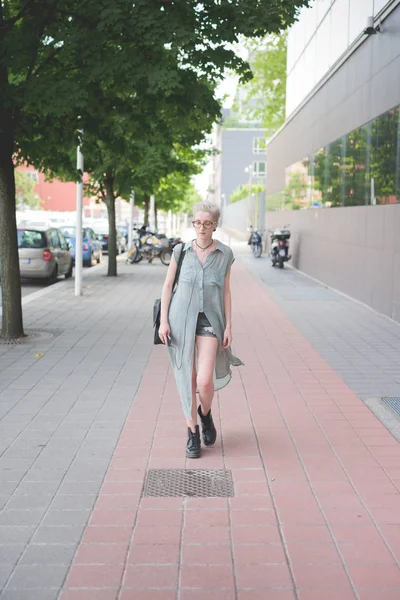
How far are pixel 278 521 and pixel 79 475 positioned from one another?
140cm

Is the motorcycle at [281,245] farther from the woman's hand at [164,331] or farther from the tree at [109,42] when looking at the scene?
the woman's hand at [164,331]

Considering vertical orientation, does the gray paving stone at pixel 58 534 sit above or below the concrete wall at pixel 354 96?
below

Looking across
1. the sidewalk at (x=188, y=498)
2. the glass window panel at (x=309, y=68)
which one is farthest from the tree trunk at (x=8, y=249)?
the glass window panel at (x=309, y=68)

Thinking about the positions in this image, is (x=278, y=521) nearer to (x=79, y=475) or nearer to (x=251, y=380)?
(x=79, y=475)

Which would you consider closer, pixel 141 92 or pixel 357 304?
pixel 141 92

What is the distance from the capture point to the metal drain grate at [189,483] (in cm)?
477

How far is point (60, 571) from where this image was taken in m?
3.69

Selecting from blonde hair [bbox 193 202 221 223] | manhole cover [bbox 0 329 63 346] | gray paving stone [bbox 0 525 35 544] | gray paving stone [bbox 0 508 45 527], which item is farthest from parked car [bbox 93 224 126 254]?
gray paving stone [bbox 0 525 35 544]

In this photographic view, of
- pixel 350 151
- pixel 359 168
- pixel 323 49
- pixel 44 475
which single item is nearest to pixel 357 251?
pixel 359 168

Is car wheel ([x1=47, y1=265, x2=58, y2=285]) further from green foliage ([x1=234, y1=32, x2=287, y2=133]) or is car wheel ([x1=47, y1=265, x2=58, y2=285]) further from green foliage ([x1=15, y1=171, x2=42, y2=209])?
green foliage ([x1=15, y1=171, x2=42, y2=209])

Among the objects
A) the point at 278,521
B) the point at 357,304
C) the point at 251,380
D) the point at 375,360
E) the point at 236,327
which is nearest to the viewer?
the point at 278,521

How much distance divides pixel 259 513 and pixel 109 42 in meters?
7.18

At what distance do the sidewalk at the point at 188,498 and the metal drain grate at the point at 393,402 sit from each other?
248 mm

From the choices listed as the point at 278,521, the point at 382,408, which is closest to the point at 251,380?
the point at 382,408
